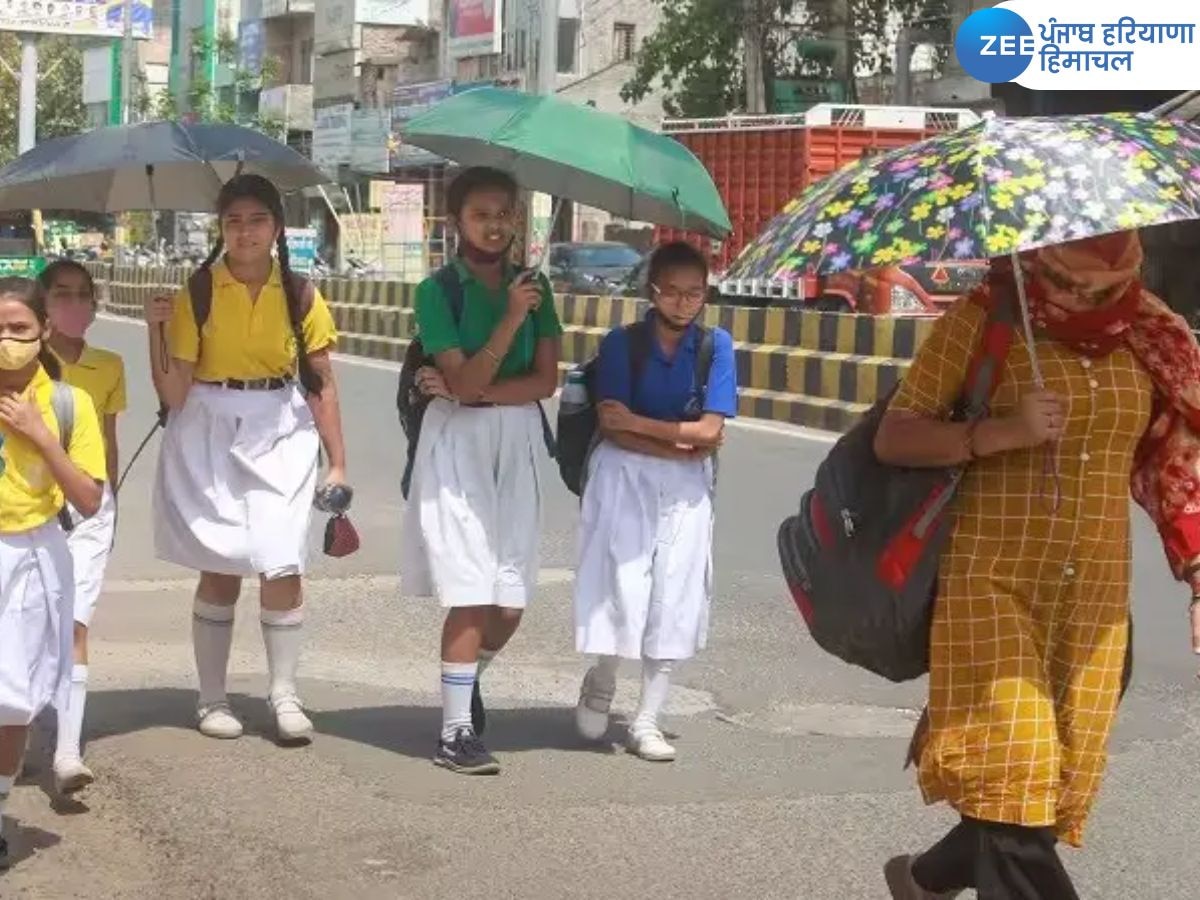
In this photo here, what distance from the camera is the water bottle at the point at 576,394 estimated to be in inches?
266

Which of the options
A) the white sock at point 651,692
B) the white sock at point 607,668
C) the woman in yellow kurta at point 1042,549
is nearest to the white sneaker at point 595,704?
the white sock at point 607,668

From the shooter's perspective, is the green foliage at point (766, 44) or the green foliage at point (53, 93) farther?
the green foliage at point (53, 93)

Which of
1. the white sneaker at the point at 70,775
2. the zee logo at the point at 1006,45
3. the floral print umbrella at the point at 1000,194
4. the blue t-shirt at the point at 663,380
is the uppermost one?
the zee logo at the point at 1006,45

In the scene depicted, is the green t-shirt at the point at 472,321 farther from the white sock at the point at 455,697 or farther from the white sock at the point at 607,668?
the white sock at the point at 607,668

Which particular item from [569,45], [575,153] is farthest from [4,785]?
[569,45]

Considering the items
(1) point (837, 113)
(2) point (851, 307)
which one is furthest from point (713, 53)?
(2) point (851, 307)

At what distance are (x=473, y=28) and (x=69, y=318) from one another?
52.3 meters

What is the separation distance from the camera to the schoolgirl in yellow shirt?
659 cm

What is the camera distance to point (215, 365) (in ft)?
21.8

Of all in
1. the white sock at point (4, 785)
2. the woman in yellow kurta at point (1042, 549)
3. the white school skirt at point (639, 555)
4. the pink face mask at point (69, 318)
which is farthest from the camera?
the white school skirt at point (639, 555)

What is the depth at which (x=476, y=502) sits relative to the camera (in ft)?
21.6

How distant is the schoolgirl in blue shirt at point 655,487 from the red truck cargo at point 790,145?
69.4 ft

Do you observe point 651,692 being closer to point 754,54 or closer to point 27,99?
point 27,99

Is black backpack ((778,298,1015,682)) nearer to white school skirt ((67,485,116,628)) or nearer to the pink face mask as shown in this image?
white school skirt ((67,485,116,628))
